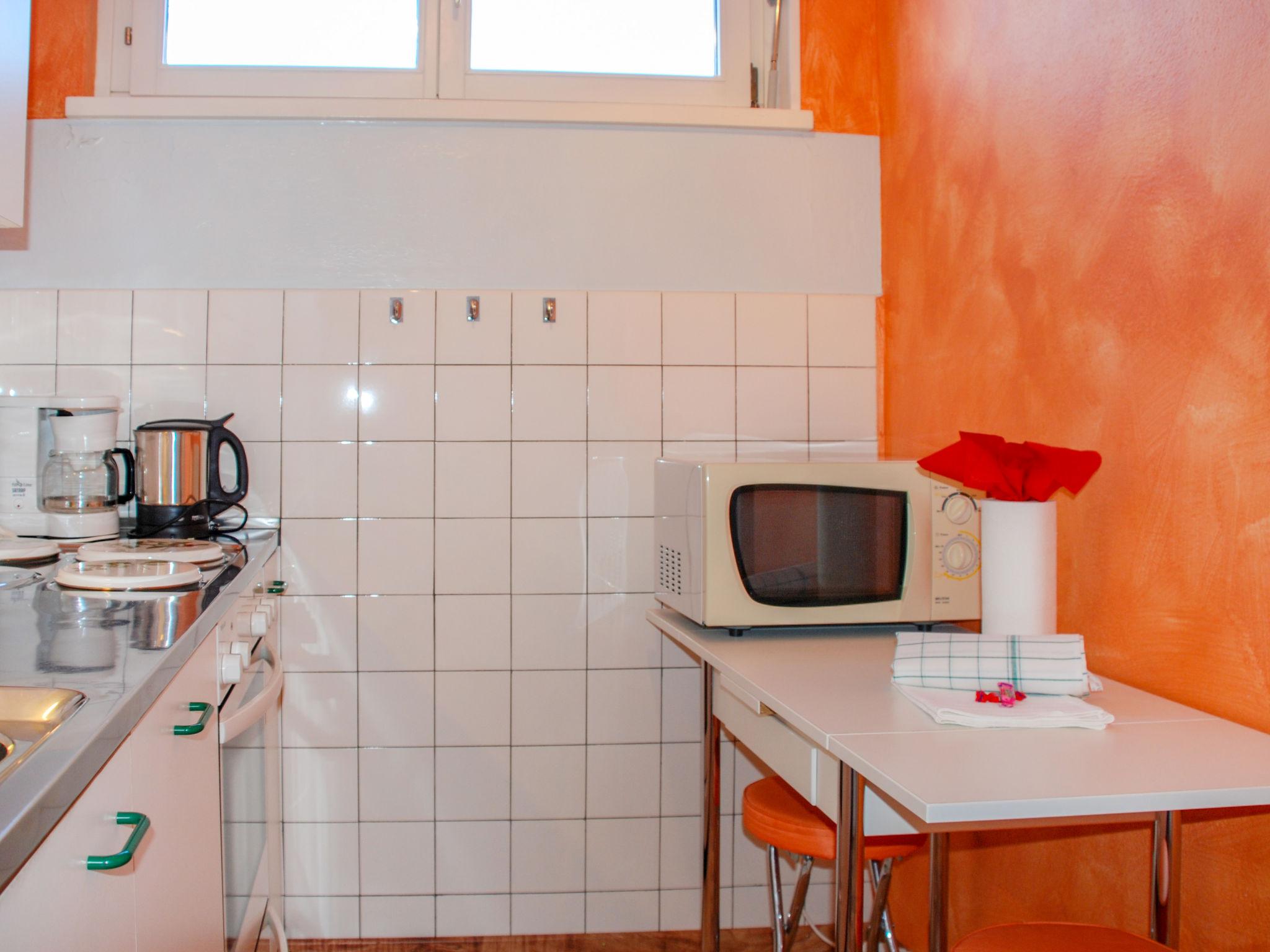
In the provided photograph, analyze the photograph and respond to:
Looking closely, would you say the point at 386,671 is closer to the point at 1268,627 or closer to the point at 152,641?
the point at 152,641

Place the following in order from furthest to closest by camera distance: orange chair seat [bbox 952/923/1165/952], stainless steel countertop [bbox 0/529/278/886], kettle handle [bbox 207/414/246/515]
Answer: kettle handle [bbox 207/414/246/515]
orange chair seat [bbox 952/923/1165/952]
stainless steel countertop [bbox 0/529/278/886]

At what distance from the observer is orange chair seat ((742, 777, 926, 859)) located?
1.50 meters

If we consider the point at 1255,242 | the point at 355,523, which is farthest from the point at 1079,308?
the point at 355,523

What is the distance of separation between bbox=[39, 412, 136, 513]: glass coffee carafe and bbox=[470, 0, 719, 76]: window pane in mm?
1171

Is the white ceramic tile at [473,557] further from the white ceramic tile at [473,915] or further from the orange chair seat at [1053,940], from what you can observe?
the orange chair seat at [1053,940]

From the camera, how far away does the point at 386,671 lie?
7.29 ft

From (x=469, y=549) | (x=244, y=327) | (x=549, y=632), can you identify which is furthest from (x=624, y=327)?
(x=244, y=327)

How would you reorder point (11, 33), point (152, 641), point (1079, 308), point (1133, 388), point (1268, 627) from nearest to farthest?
point (152, 641) → point (1268, 627) → point (1133, 388) → point (1079, 308) → point (11, 33)

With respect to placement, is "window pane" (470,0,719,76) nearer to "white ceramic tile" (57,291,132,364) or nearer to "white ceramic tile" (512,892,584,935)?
"white ceramic tile" (57,291,132,364)

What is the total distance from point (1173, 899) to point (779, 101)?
185cm

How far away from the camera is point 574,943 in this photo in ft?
7.33

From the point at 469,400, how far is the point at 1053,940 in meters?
1.54

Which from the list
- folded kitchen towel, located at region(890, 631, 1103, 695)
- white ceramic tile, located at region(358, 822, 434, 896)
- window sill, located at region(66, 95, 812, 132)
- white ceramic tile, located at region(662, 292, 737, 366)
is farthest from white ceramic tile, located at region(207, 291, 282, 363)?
folded kitchen towel, located at region(890, 631, 1103, 695)

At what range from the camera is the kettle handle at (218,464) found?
2084 millimetres
